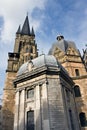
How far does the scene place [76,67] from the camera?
2872 cm

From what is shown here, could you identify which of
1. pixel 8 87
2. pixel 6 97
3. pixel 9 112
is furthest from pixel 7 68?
pixel 9 112

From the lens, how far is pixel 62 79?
19156mm

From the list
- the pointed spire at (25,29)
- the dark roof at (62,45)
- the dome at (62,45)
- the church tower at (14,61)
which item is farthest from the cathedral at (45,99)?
the pointed spire at (25,29)

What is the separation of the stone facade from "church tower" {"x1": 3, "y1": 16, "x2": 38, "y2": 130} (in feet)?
22.4

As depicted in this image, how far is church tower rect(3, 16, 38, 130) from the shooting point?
79.4 feet

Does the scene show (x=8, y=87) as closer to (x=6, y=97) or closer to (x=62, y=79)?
(x=6, y=97)

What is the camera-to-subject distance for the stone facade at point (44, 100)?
15.5m


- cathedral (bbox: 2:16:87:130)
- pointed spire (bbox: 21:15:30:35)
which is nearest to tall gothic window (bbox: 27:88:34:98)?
cathedral (bbox: 2:16:87:130)

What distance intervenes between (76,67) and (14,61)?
12193 millimetres

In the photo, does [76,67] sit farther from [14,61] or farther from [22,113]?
[22,113]

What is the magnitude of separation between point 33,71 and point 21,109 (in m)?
4.59

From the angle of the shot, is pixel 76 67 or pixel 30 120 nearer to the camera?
pixel 30 120

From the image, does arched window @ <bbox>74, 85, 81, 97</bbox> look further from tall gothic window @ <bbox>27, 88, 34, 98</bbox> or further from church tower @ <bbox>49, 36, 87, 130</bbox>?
tall gothic window @ <bbox>27, 88, 34, 98</bbox>

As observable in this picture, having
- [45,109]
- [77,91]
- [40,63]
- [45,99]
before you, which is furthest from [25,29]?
[45,109]
